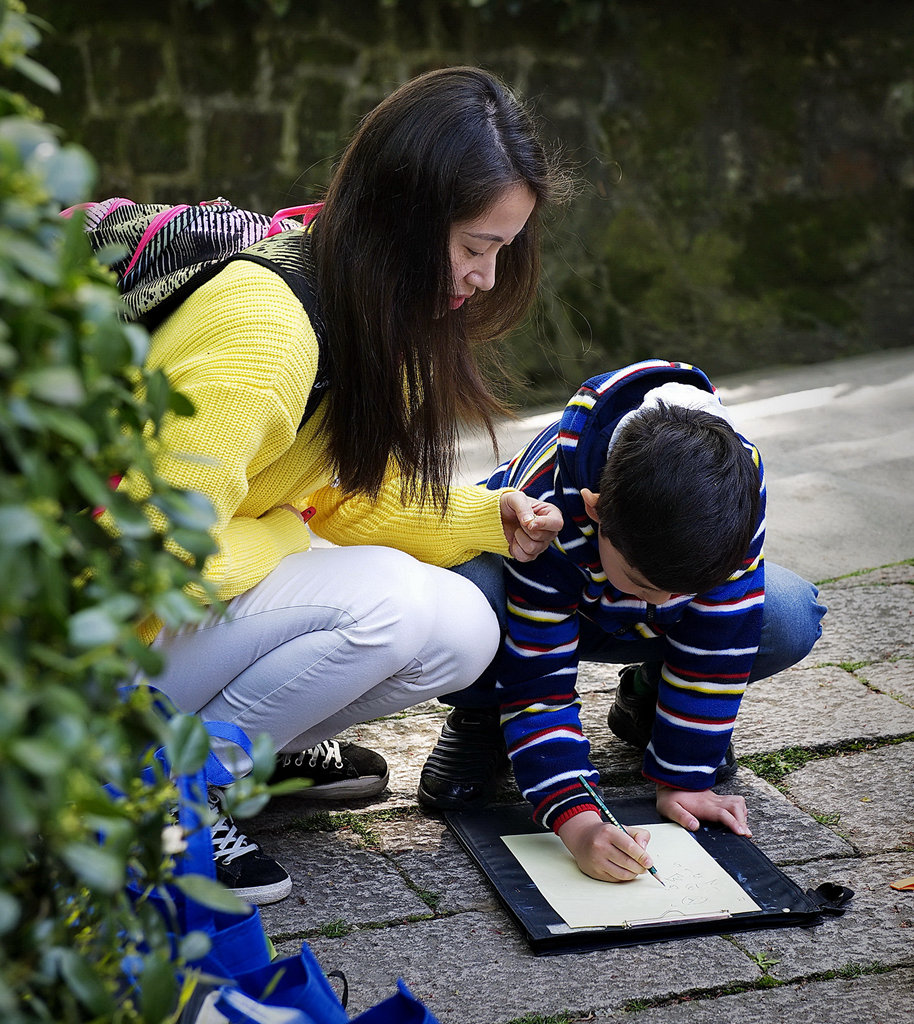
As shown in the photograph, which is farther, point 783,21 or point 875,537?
point 783,21

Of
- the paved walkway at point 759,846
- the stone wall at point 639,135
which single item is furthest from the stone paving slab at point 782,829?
the stone wall at point 639,135

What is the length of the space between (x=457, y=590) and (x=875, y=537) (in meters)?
1.54

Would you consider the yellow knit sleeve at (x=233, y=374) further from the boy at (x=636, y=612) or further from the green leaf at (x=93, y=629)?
the green leaf at (x=93, y=629)

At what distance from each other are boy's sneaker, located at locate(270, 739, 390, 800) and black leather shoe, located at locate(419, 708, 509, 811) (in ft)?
0.27

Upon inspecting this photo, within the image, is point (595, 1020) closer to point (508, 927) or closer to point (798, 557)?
point (508, 927)

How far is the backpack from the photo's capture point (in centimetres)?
151

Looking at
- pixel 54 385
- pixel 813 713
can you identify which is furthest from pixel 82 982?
pixel 813 713

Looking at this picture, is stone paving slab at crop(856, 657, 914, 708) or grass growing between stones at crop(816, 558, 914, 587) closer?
stone paving slab at crop(856, 657, 914, 708)

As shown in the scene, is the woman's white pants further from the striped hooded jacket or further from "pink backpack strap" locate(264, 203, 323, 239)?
"pink backpack strap" locate(264, 203, 323, 239)

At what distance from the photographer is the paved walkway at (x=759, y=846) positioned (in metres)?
1.39

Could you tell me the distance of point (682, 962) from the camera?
4.80 feet

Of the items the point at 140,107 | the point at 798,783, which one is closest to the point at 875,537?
the point at 798,783

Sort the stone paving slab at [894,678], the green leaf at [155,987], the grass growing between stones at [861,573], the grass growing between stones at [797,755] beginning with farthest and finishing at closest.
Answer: the grass growing between stones at [861,573], the stone paving slab at [894,678], the grass growing between stones at [797,755], the green leaf at [155,987]

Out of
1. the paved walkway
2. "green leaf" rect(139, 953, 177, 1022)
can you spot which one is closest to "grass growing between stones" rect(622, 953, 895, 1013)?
the paved walkway
